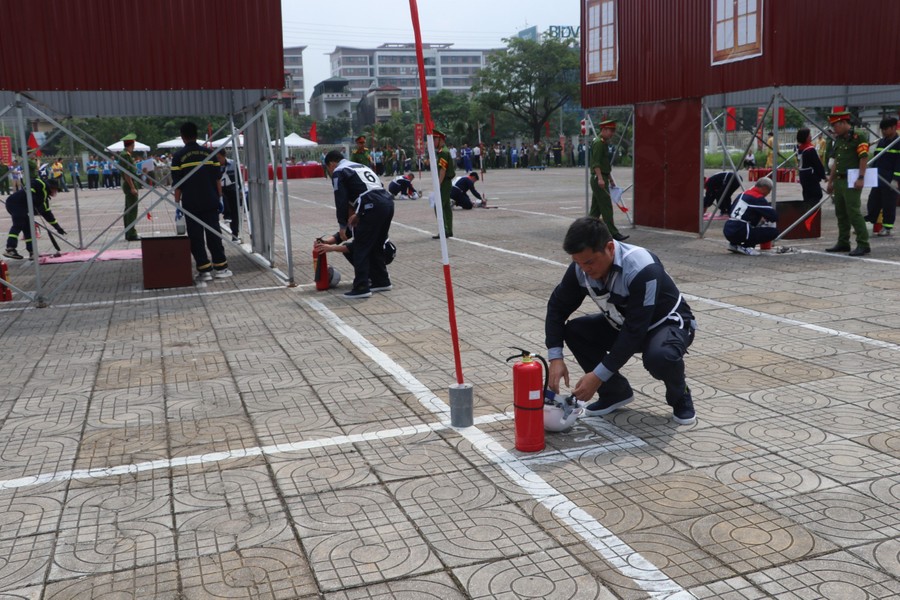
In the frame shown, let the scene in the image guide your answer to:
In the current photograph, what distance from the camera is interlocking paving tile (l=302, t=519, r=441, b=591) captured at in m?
3.40

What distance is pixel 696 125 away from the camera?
14.0 metres

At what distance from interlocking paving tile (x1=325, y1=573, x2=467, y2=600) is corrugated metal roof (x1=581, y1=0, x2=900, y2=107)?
10.6 metres

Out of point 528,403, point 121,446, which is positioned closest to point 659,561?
point 528,403

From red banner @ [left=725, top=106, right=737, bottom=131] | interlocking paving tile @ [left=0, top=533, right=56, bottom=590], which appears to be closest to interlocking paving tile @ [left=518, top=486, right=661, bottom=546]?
interlocking paving tile @ [left=0, top=533, right=56, bottom=590]

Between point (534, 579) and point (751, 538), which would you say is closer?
point (534, 579)

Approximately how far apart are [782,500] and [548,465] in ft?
3.83

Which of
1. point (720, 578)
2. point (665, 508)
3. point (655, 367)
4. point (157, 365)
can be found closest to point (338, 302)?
point (157, 365)

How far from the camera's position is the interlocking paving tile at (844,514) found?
3.59 m

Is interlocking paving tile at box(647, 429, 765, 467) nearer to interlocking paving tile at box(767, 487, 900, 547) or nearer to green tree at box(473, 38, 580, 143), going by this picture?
interlocking paving tile at box(767, 487, 900, 547)

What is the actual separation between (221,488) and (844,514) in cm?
299

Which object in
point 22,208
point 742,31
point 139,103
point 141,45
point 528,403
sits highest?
point 742,31

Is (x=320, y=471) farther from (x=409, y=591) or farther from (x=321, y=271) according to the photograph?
(x=321, y=271)

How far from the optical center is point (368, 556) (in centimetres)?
357

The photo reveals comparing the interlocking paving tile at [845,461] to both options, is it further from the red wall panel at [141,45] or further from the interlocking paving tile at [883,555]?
the red wall panel at [141,45]
